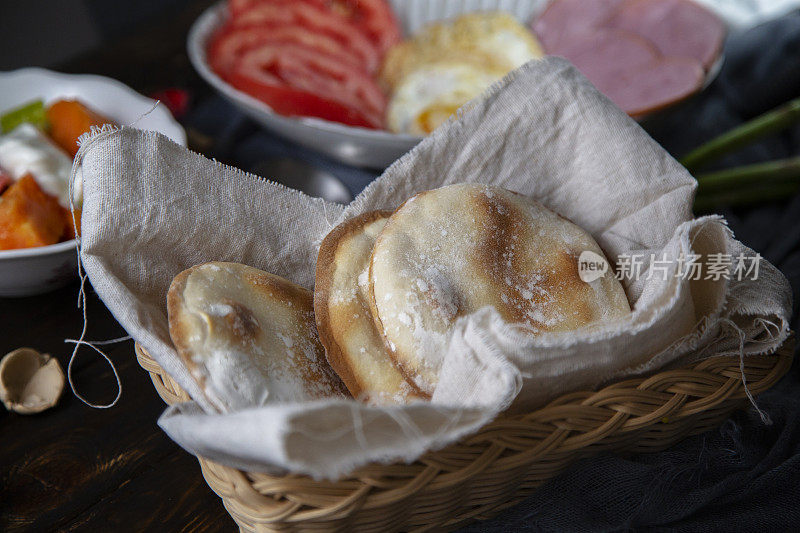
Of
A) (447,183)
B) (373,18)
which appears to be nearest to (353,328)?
(447,183)

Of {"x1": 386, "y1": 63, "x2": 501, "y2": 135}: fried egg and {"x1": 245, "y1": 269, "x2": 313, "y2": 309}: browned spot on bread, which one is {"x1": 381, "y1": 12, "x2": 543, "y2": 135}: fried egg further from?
{"x1": 245, "y1": 269, "x2": 313, "y2": 309}: browned spot on bread

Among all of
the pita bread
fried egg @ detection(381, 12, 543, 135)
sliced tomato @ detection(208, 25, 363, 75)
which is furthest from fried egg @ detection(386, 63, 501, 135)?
the pita bread

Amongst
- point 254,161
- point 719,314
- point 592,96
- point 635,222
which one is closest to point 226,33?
point 254,161

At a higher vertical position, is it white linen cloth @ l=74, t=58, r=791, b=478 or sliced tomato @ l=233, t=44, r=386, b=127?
white linen cloth @ l=74, t=58, r=791, b=478

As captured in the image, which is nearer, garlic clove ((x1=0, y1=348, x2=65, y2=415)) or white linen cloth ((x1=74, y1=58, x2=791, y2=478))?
white linen cloth ((x1=74, y1=58, x2=791, y2=478))

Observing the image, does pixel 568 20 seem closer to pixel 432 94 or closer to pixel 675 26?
pixel 675 26

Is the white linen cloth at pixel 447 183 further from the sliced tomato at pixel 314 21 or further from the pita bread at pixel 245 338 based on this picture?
the sliced tomato at pixel 314 21
